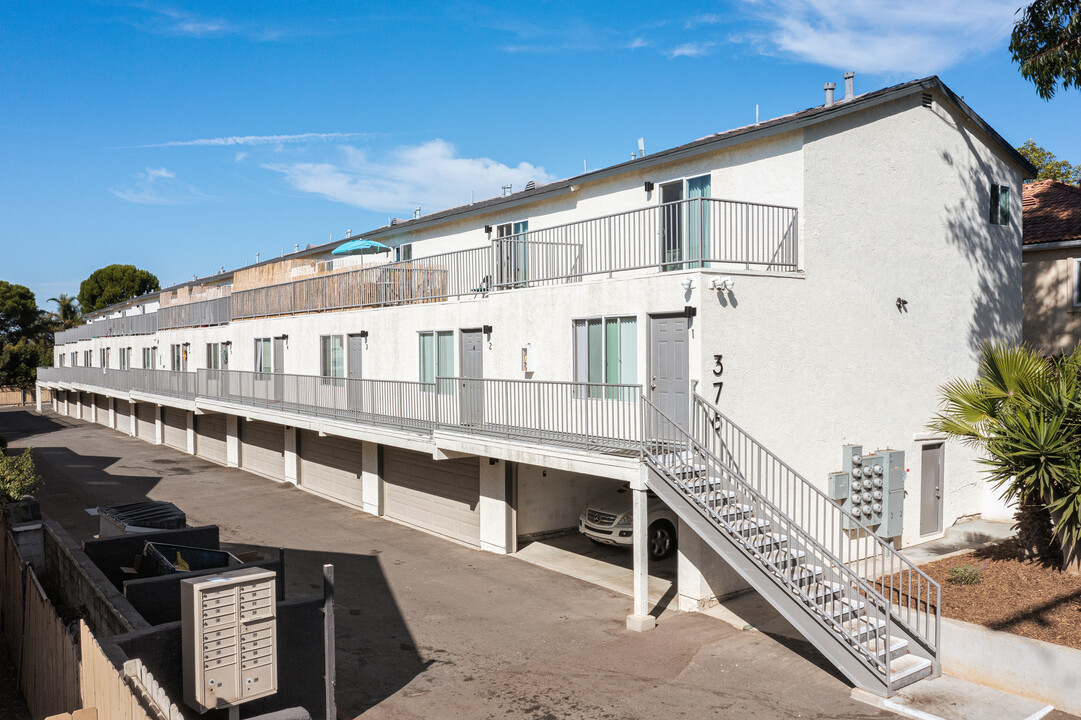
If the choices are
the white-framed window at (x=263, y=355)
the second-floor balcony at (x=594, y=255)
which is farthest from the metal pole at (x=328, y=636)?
the white-framed window at (x=263, y=355)

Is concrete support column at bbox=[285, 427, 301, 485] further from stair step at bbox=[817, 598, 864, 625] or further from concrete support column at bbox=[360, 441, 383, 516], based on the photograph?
stair step at bbox=[817, 598, 864, 625]

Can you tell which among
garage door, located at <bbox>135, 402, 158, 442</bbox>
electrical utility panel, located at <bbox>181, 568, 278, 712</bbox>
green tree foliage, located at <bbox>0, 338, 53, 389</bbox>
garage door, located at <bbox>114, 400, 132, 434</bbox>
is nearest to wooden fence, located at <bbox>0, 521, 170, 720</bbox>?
electrical utility panel, located at <bbox>181, 568, 278, 712</bbox>

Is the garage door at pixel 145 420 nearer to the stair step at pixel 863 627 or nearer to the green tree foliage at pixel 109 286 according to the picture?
the stair step at pixel 863 627

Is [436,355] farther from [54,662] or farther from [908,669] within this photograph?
[908,669]

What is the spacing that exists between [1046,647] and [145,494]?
25393 mm

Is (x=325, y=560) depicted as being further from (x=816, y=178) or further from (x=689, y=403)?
(x=816, y=178)

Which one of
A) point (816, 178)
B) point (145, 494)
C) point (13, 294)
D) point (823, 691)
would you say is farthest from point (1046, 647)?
point (13, 294)

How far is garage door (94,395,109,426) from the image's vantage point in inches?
2007

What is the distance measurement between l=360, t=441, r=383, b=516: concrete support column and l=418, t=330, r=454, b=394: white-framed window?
123 inches

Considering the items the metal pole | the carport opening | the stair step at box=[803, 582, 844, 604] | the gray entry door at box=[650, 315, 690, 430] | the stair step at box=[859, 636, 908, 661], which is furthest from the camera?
the carport opening

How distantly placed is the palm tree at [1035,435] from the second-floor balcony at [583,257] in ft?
12.6

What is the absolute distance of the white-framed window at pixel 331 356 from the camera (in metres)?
24.0

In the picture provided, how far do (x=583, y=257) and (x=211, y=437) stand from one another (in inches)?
955

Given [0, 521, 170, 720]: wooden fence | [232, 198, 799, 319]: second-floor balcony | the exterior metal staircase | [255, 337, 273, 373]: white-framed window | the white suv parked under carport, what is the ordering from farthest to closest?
[255, 337, 273, 373]: white-framed window, the white suv parked under carport, [232, 198, 799, 319]: second-floor balcony, the exterior metal staircase, [0, 521, 170, 720]: wooden fence
